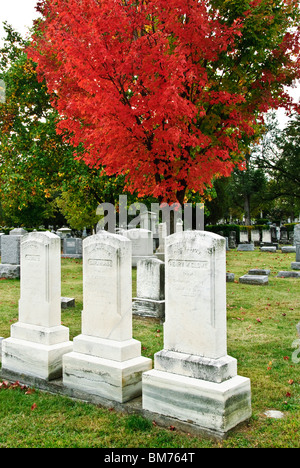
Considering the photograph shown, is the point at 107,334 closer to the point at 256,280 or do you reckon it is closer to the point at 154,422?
the point at 154,422

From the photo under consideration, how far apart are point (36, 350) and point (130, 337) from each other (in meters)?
1.33

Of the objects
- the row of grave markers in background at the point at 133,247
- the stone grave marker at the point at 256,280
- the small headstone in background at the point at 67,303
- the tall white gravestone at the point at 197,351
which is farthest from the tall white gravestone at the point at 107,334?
the stone grave marker at the point at 256,280

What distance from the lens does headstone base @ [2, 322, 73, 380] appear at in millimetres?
5035

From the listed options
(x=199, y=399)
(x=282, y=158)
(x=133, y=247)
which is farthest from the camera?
(x=282, y=158)

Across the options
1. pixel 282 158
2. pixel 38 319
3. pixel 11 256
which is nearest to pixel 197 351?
pixel 38 319

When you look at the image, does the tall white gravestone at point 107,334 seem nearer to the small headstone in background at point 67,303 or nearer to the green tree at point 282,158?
the small headstone in background at point 67,303

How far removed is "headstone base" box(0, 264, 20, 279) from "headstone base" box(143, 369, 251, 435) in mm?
10836

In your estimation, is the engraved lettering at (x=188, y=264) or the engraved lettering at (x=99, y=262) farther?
the engraved lettering at (x=99, y=262)

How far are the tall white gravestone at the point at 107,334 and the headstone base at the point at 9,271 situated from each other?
9.76 m

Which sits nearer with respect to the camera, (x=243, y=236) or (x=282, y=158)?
(x=243, y=236)

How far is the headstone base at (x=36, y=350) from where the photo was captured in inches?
198

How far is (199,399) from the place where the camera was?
12.1ft
